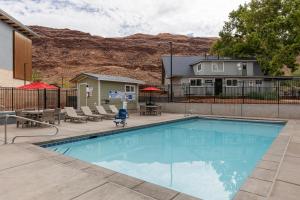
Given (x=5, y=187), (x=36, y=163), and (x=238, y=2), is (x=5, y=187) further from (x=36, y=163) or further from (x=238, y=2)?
(x=238, y=2)

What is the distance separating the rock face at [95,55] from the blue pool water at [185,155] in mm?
42546

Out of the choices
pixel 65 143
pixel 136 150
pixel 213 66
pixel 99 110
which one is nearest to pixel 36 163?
pixel 65 143

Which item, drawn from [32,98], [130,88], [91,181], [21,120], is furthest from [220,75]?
[91,181]

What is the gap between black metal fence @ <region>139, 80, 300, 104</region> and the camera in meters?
20.1

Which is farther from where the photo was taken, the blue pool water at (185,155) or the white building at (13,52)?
the white building at (13,52)

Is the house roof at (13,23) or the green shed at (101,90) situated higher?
the house roof at (13,23)

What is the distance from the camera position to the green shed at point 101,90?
57.1 feet

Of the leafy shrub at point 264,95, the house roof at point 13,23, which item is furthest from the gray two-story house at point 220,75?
the house roof at point 13,23

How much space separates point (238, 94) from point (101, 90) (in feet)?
52.5

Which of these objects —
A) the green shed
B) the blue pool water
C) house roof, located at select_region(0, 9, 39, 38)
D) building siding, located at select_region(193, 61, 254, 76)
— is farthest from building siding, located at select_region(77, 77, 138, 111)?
building siding, located at select_region(193, 61, 254, 76)

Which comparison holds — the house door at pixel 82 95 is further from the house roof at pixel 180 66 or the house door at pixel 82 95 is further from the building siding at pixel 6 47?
the house roof at pixel 180 66

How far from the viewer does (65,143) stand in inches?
336

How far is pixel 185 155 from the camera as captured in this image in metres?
8.37

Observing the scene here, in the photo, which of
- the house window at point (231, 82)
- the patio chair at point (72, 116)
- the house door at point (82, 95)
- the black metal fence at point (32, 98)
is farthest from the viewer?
the house window at point (231, 82)
